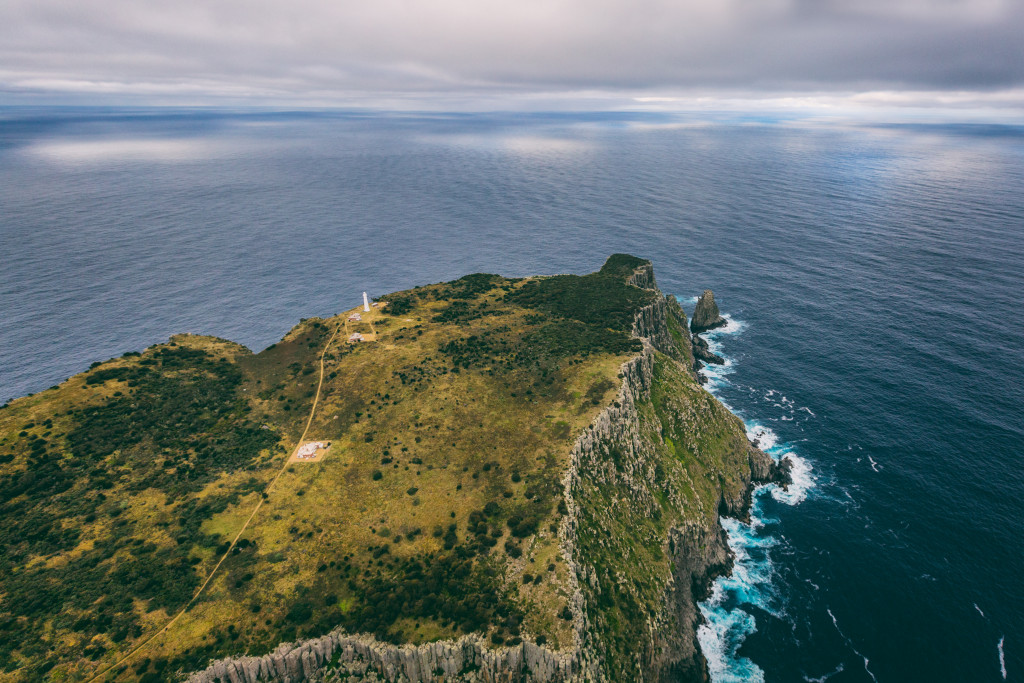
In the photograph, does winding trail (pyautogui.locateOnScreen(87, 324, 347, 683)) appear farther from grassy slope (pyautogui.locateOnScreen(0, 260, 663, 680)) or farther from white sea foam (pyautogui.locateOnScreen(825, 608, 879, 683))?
white sea foam (pyautogui.locateOnScreen(825, 608, 879, 683))

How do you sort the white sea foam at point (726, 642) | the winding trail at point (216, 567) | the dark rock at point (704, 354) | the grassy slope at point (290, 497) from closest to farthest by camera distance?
1. the winding trail at point (216, 567)
2. the grassy slope at point (290, 497)
3. the white sea foam at point (726, 642)
4. the dark rock at point (704, 354)

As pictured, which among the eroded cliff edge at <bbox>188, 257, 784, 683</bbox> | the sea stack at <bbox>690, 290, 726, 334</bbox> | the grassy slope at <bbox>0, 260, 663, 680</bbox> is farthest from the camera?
the sea stack at <bbox>690, 290, 726, 334</bbox>

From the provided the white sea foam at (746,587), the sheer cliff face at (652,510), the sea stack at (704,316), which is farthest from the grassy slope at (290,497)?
the sea stack at (704,316)

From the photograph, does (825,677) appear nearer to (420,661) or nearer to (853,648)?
(853,648)

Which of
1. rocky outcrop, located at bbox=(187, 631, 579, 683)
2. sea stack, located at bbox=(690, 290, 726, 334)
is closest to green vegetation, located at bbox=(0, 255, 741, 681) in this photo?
rocky outcrop, located at bbox=(187, 631, 579, 683)

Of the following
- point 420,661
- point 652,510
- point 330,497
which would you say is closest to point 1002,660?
point 652,510

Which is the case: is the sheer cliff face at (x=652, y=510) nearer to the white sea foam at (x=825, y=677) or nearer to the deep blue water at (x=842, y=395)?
the deep blue water at (x=842, y=395)
